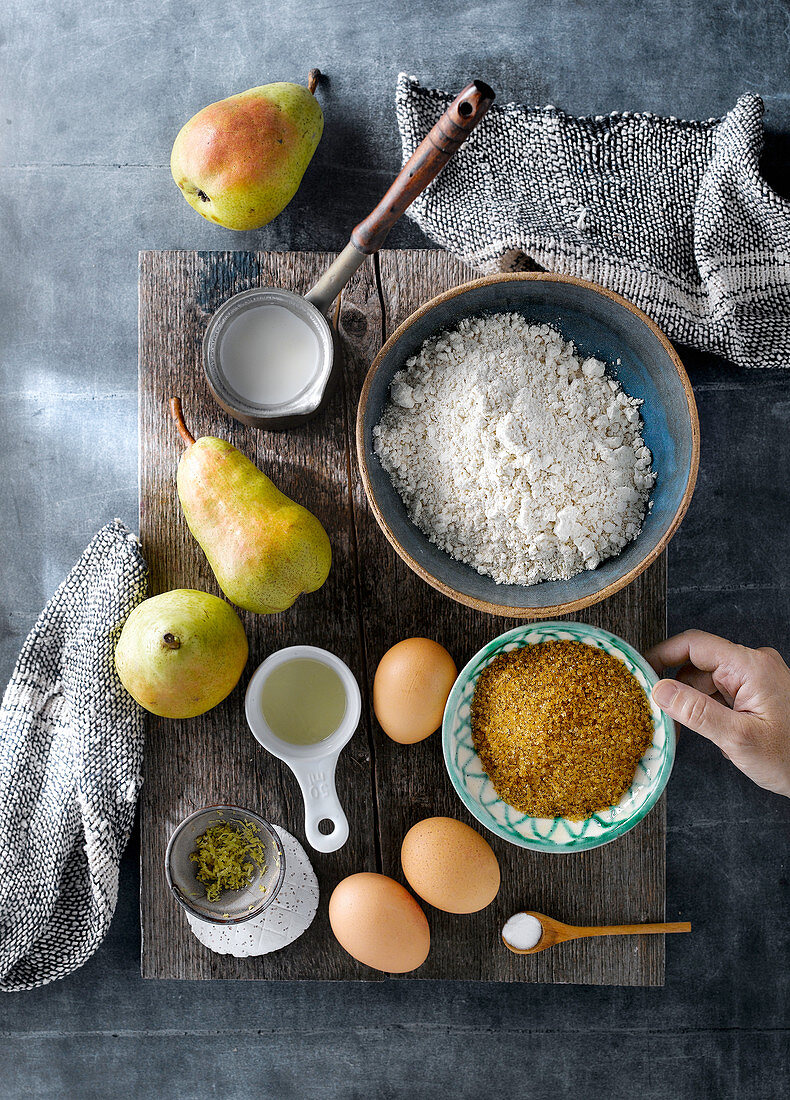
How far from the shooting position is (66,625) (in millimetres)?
1039

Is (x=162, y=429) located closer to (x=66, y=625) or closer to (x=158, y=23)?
(x=66, y=625)

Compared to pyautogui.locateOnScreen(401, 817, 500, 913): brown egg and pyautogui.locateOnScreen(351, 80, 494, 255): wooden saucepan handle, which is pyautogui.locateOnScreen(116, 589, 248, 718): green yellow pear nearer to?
pyautogui.locateOnScreen(401, 817, 500, 913): brown egg

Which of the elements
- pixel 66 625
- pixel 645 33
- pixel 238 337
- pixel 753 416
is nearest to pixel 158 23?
pixel 238 337

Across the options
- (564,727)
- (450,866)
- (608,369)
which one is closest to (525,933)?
(450,866)

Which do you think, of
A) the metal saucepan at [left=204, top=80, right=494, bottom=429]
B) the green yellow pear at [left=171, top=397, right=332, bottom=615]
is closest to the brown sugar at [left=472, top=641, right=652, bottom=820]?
the green yellow pear at [left=171, top=397, right=332, bottom=615]

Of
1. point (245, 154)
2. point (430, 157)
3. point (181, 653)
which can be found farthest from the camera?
point (245, 154)

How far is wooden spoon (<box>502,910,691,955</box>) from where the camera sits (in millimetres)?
998

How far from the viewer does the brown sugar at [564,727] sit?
0.92 m

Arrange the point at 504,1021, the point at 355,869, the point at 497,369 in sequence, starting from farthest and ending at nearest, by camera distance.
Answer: the point at 504,1021
the point at 355,869
the point at 497,369

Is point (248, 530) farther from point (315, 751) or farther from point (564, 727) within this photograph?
point (564, 727)

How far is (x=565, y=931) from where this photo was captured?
1.00m

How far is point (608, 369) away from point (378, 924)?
704 millimetres

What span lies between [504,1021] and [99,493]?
100 centimetres

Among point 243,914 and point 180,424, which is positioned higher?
point 180,424
